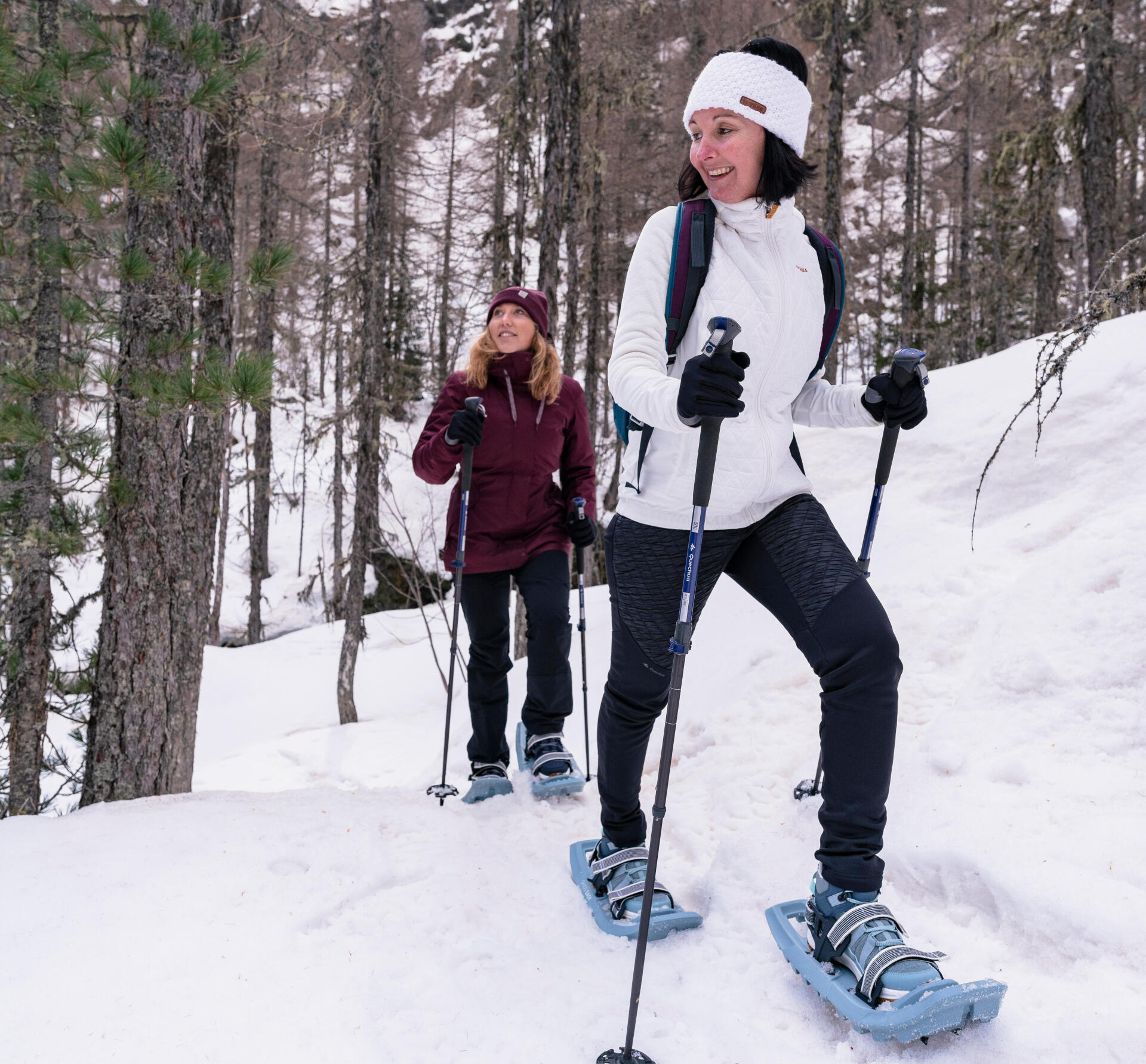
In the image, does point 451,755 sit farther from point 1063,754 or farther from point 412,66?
point 412,66

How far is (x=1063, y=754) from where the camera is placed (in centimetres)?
272

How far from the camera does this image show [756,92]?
7.12ft

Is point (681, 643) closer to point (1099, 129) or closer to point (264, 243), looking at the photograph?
point (1099, 129)

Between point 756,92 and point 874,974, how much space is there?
90.1 inches

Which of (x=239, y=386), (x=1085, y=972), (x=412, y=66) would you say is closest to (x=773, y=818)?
(x=1085, y=972)

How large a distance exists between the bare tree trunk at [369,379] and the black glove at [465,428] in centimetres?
612

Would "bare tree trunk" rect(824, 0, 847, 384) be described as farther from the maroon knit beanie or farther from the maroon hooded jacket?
the maroon hooded jacket

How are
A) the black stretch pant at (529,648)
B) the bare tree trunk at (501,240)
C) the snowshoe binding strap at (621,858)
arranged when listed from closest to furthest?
the snowshoe binding strap at (621,858) < the black stretch pant at (529,648) < the bare tree trunk at (501,240)

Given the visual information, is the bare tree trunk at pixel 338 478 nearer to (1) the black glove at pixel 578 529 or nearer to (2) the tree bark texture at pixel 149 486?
(2) the tree bark texture at pixel 149 486

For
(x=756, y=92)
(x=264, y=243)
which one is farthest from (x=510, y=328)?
(x=264, y=243)

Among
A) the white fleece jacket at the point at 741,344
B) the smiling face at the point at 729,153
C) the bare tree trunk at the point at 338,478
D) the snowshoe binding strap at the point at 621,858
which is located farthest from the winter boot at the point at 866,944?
the bare tree trunk at the point at 338,478

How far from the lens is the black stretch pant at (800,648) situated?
1.96 m

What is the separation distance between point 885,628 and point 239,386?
8.59 feet

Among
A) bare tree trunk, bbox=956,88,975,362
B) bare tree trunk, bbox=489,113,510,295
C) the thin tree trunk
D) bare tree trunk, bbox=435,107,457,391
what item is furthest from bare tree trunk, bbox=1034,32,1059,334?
bare tree trunk, bbox=435,107,457,391
